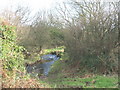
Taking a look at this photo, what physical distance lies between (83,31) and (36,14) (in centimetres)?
2112

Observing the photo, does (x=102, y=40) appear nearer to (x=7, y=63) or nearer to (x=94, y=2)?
(x=94, y=2)

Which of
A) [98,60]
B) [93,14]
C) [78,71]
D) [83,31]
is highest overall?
[93,14]

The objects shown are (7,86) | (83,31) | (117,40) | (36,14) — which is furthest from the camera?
(36,14)

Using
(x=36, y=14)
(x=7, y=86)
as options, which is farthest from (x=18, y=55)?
(x=36, y=14)

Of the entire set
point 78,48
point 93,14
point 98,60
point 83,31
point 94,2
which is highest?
point 94,2

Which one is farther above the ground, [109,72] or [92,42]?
[92,42]

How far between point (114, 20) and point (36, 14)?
23.3 metres

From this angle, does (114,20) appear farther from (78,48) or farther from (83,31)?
(78,48)

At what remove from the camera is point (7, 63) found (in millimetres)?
5238

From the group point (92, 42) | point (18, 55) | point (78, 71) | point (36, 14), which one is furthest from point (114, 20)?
point (36, 14)

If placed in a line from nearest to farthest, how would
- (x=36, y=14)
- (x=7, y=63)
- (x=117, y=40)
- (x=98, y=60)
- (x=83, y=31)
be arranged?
1. (x=7, y=63)
2. (x=117, y=40)
3. (x=98, y=60)
4. (x=83, y=31)
5. (x=36, y=14)

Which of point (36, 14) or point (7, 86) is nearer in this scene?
point (7, 86)

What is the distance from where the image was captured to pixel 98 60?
11.8 meters

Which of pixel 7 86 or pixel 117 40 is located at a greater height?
pixel 117 40
